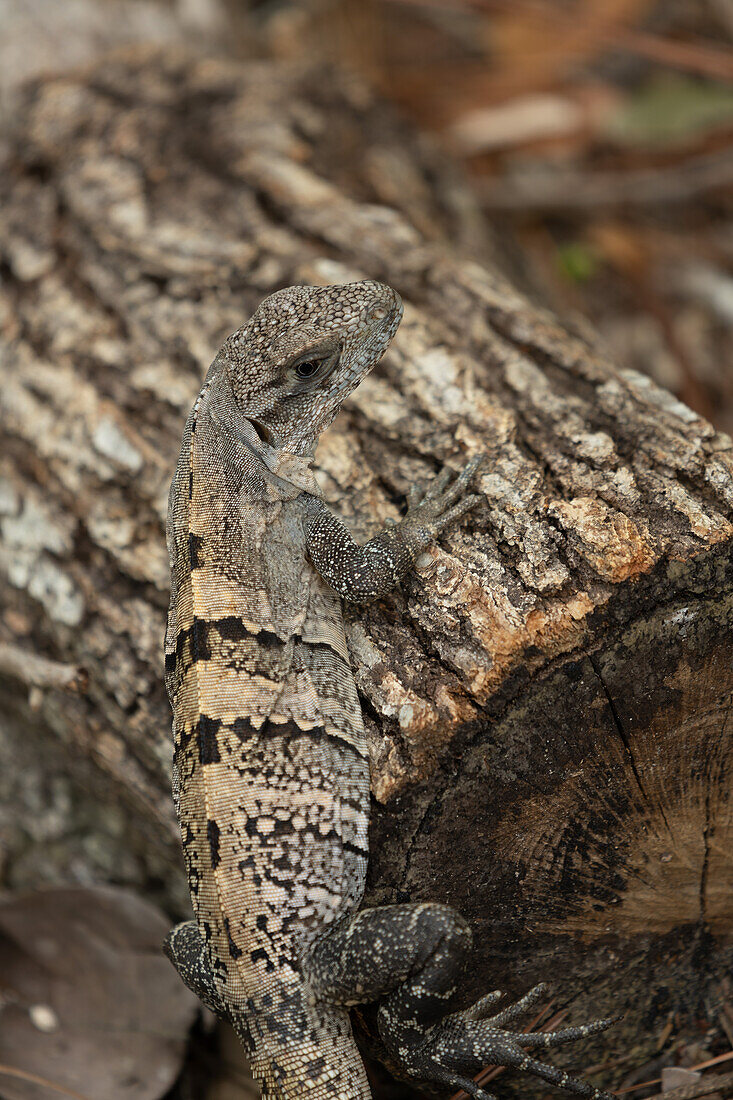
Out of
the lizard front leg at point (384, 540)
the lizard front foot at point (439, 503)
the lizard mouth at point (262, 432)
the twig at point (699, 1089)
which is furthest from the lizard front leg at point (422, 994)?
the lizard mouth at point (262, 432)

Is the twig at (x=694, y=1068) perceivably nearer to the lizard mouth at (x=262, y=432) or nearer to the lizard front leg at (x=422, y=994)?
the lizard front leg at (x=422, y=994)

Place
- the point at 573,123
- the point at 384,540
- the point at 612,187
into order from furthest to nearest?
the point at 573,123
the point at 612,187
the point at 384,540

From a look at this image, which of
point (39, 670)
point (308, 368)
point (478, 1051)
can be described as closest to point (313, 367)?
point (308, 368)

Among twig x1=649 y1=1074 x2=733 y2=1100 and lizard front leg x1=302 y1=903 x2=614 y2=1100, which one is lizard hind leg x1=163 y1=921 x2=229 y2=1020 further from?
twig x1=649 y1=1074 x2=733 y2=1100

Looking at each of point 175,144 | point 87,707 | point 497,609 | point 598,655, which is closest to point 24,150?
point 175,144

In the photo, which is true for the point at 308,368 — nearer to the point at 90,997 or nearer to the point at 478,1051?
the point at 478,1051

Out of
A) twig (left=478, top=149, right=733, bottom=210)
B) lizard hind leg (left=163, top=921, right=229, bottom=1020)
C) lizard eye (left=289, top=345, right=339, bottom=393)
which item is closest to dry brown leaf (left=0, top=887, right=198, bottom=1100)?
lizard hind leg (left=163, top=921, right=229, bottom=1020)
